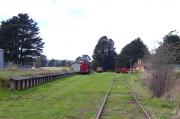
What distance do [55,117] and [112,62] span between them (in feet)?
475

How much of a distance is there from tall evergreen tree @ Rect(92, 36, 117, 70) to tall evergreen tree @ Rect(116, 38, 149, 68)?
8.68 feet

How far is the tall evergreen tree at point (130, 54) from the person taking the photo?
161875 millimetres

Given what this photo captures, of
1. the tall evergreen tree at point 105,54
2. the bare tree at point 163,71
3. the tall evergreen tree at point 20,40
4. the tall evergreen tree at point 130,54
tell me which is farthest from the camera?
the tall evergreen tree at point 130,54

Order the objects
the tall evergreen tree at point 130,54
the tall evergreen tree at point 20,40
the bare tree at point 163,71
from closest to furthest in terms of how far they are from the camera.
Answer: the bare tree at point 163,71
the tall evergreen tree at point 20,40
the tall evergreen tree at point 130,54

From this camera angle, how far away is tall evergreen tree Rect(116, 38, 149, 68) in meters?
162

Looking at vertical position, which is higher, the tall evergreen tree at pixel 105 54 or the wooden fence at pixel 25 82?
the tall evergreen tree at pixel 105 54

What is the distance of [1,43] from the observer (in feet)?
294

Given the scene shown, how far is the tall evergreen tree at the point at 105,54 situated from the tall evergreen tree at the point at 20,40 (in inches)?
2572

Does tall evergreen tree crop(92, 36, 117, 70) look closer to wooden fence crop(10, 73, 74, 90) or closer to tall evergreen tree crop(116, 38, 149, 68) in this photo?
tall evergreen tree crop(116, 38, 149, 68)

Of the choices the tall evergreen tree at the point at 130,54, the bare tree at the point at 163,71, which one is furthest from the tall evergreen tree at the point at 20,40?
the tall evergreen tree at the point at 130,54

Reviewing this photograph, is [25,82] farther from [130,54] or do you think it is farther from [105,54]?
[130,54]

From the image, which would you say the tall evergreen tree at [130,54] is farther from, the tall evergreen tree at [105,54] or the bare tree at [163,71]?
→ the bare tree at [163,71]

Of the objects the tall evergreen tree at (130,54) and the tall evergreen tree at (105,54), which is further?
the tall evergreen tree at (130,54)

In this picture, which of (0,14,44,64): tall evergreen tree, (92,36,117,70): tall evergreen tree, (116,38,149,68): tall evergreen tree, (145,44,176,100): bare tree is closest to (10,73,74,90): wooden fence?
(145,44,176,100): bare tree
